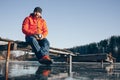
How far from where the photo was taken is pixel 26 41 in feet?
21.9

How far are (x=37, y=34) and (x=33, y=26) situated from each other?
341mm

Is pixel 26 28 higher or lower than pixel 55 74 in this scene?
higher

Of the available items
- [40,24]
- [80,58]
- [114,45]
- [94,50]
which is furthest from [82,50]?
[40,24]

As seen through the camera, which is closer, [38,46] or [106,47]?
[38,46]

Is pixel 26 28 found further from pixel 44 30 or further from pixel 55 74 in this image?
pixel 55 74

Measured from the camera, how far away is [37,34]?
6.86 meters

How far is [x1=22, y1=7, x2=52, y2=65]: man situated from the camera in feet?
20.9

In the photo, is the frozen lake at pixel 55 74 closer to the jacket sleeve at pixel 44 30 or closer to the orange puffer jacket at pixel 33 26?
the orange puffer jacket at pixel 33 26

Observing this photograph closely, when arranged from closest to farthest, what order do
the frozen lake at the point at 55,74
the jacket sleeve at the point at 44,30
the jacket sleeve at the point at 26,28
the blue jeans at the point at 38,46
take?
the frozen lake at the point at 55,74, the blue jeans at the point at 38,46, the jacket sleeve at the point at 26,28, the jacket sleeve at the point at 44,30

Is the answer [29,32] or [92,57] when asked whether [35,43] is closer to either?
[29,32]

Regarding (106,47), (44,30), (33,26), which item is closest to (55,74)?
(33,26)

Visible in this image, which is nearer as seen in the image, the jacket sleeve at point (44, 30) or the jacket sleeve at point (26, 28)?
the jacket sleeve at point (26, 28)

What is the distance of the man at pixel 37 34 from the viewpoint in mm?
6368

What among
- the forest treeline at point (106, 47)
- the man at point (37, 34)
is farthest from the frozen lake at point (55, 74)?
the forest treeline at point (106, 47)
